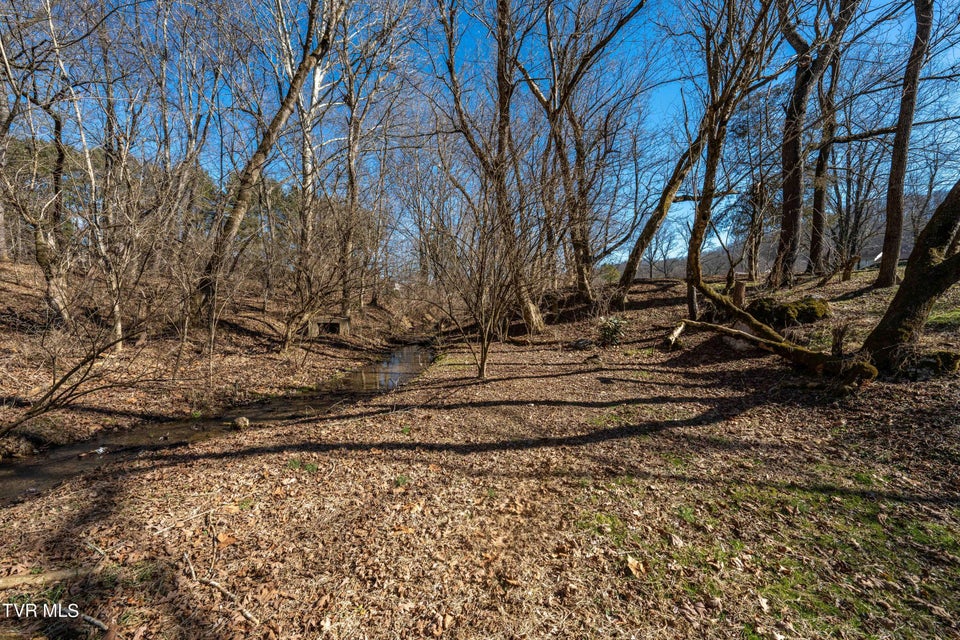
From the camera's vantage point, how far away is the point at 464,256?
7.09m

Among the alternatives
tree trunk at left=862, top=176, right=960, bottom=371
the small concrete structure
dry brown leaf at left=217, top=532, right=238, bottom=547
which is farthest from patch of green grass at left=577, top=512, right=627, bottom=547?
the small concrete structure

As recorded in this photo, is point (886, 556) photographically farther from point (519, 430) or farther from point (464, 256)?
point (464, 256)

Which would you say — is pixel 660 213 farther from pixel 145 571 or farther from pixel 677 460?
pixel 145 571

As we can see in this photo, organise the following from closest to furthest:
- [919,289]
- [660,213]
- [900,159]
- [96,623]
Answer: [96,623] → [919,289] → [900,159] → [660,213]

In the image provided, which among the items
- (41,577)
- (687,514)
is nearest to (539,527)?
(687,514)

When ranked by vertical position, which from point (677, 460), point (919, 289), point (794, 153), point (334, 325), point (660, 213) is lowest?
point (677, 460)

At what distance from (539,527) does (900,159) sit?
38.5 ft

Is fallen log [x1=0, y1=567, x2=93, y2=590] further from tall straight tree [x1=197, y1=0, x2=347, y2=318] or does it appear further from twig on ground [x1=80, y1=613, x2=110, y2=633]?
tall straight tree [x1=197, y1=0, x2=347, y2=318]

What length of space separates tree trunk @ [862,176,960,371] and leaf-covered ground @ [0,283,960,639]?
56 cm

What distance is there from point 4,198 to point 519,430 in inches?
326

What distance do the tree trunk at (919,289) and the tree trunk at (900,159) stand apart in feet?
13.1

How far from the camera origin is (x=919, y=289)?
5.19 meters

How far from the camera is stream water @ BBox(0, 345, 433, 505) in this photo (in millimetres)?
4730

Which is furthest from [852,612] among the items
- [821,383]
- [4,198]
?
[4,198]
